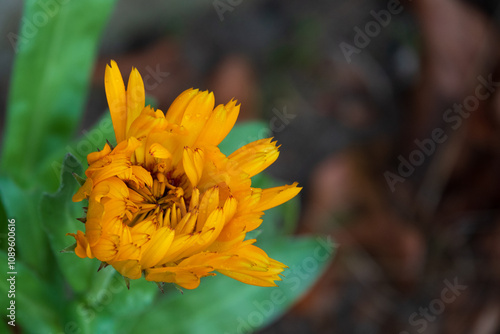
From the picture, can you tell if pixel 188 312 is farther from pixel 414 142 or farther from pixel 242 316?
pixel 414 142

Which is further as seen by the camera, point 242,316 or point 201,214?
point 242,316

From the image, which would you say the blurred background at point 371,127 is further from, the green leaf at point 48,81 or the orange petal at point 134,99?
the orange petal at point 134,99

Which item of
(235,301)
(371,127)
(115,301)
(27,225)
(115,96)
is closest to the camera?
(115,96)

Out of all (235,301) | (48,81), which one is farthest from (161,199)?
(235,301)

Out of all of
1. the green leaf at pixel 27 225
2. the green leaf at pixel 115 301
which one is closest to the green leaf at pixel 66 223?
the green leaf at pixel 115 301

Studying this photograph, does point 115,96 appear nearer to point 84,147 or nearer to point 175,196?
point 175,196

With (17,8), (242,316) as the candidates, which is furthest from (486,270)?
(17,8)
